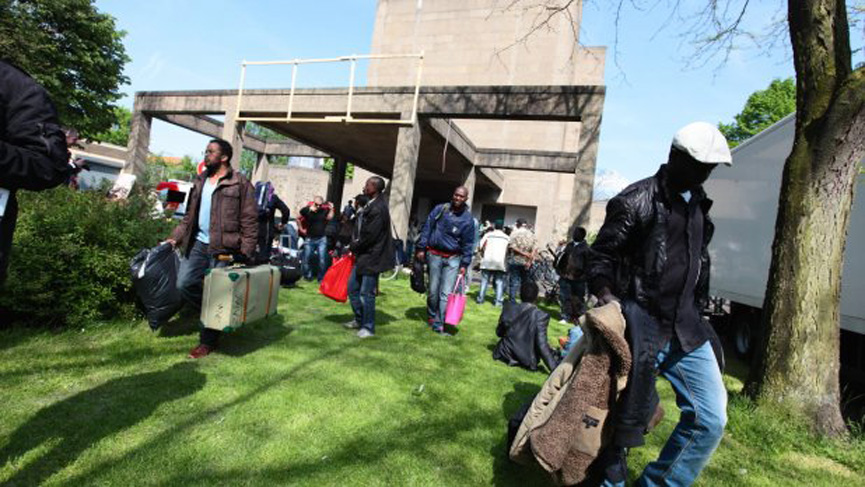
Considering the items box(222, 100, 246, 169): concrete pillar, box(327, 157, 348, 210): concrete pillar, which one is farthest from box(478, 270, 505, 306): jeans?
box(327, 157, 348, 210): concrete pillar

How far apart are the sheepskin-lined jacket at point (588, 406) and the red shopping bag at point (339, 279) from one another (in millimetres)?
3752

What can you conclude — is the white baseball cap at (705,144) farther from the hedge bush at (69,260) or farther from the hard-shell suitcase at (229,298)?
the hedge bush at (69,260)

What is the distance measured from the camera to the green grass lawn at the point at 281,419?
251 centimetres

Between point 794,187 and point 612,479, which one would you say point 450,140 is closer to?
point 794,187

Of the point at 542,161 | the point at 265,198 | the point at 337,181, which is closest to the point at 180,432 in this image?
the point at 265,198

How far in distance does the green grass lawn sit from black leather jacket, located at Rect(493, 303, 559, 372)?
6.2 inches

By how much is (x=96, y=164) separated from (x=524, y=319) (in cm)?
4712

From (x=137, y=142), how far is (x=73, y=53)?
7368 mm

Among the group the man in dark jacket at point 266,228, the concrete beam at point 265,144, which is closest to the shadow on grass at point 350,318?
the man in dark jacket at point 266,228

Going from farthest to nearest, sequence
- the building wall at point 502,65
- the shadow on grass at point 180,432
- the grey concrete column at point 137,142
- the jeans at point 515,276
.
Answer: the building wall at point 502,65 < the grey concrete column at point 137,142 < the jeans at point 515,276 < the shadow on grass at point 180,432

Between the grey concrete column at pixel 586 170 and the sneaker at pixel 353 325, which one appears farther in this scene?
the grey concrete column at pixel 586 170

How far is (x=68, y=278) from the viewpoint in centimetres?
430

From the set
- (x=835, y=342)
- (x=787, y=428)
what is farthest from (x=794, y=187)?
(x=787, y=428)

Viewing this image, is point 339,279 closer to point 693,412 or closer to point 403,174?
point 693,412
